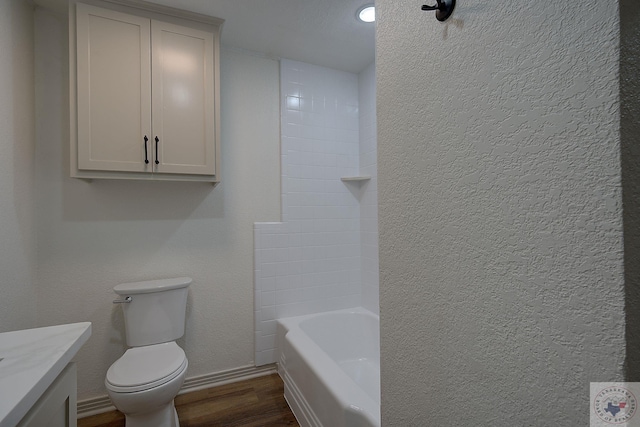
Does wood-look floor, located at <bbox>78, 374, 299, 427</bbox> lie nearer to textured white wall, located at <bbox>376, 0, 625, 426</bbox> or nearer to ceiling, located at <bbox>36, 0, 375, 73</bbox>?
textured white wall, located at <bbox>376, 0, 625, 426</bbox>

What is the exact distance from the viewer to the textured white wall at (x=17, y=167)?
1.42m

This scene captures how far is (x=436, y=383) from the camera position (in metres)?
0.69

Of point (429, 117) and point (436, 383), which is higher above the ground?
point (429, 117)

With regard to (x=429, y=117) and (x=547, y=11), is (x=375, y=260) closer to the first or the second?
(x=429, y=117)

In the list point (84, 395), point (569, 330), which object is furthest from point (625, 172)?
point (84, 395)

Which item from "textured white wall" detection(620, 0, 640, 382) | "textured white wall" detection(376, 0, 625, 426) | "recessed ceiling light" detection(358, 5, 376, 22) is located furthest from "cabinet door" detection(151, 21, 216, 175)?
"textured white wall" detection(620, 0, 640, 382)

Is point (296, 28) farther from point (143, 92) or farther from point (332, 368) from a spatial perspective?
point (332, 368)

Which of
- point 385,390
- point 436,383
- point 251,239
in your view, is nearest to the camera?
point 436,383

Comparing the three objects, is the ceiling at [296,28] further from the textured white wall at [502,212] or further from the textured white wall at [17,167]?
the textured white wall at [502,212]

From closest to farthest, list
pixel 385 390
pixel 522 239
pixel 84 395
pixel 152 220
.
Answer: pixel 522 239 → pixel 385 390 → pixel 84 395 → pixel 152 220

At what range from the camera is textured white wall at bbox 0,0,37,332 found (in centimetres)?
142

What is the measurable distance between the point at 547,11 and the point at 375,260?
2005 millimetres

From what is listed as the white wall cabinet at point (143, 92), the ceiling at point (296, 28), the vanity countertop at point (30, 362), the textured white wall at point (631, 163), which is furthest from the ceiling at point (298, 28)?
the vanity countertop at point (30, 362)

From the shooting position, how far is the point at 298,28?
1.92m
